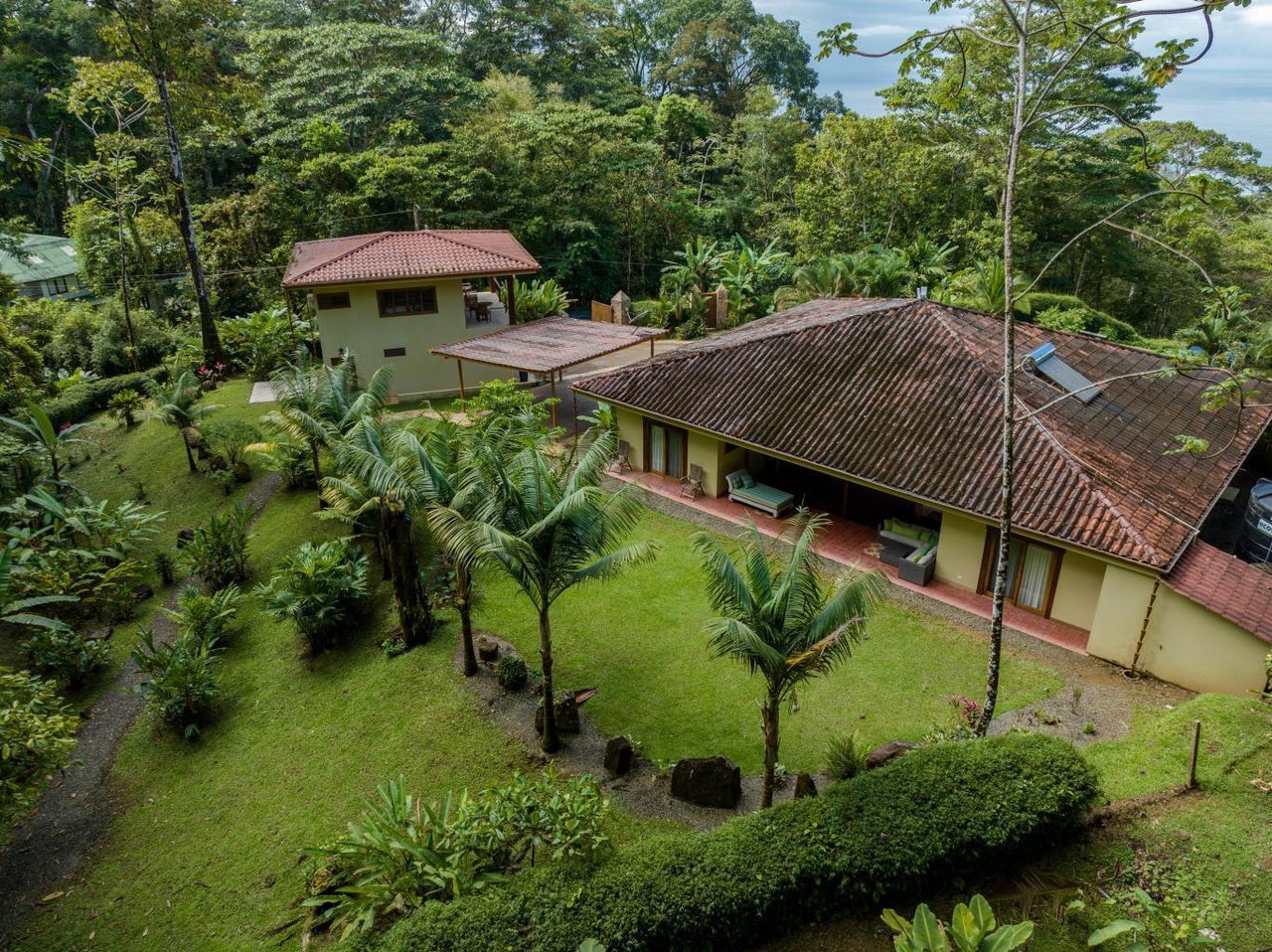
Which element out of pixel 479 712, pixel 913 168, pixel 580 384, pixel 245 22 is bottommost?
pixel 479 712

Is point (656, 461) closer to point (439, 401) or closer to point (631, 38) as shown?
point (439, 401)

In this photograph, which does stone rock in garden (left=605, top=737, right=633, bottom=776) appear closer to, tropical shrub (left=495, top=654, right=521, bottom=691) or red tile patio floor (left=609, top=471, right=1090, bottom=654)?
tropical shrub (left=495, top=654, right=521, bottom=691)

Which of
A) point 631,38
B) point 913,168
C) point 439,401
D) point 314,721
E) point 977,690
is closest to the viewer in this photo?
point 977,690

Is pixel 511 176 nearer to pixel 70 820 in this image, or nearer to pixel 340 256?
pixel 340 256

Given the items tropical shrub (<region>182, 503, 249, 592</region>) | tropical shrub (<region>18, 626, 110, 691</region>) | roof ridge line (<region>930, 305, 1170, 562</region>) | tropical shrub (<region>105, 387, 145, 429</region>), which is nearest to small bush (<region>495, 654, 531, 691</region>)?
tropical shrub (<region>182, 503, 249, 592</region>)

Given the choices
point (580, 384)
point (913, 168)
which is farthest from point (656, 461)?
point (913, 168)

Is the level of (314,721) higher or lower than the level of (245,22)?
lower

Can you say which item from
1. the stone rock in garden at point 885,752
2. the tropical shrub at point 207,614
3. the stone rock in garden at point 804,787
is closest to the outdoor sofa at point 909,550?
the stone rock in garden at point 885,752
